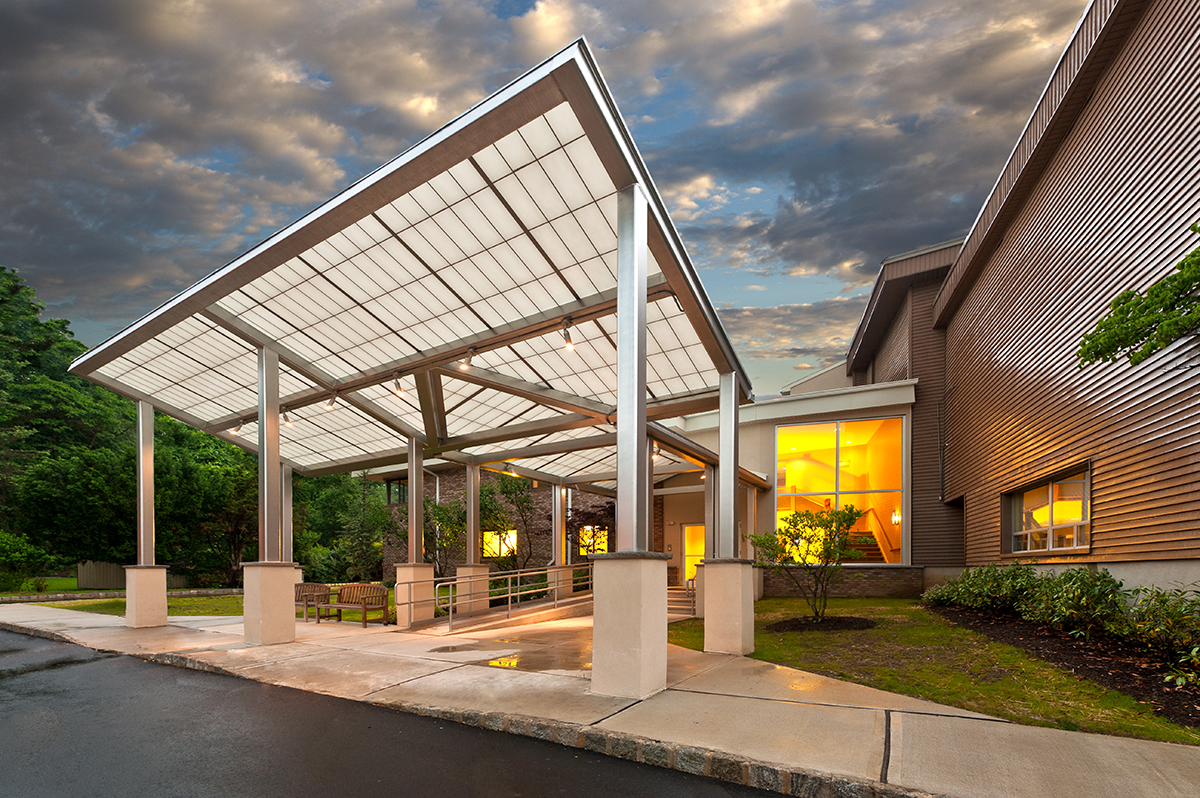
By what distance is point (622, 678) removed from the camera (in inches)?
264

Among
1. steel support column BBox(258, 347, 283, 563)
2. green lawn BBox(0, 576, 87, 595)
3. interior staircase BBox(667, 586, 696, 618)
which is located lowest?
A: green lawn BBox(0, 576, 87, 595)

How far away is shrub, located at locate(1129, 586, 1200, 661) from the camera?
661 cm

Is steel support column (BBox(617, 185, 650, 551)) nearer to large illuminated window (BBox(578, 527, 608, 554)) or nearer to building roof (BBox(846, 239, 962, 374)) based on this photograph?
building roof (BBox(846, 239, 962, 374))

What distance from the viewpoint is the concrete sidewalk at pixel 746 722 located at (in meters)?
4.29

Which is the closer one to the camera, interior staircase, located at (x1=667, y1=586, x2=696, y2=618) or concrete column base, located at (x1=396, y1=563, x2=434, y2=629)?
concrete column base, located at (x1=396, y1=563, x2=434, y2=629)

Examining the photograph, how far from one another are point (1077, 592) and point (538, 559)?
19076mm

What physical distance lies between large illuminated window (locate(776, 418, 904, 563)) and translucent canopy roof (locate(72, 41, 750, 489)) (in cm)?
786

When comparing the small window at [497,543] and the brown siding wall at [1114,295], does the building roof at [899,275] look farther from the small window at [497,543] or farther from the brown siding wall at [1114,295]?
the small window at [497,543]

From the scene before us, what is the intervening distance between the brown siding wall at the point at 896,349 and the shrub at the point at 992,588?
814cm

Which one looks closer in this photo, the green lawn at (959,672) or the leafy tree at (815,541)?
the green lawn at (959,672)

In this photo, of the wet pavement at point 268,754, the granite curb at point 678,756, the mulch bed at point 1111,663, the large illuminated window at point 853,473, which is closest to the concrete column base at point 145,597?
the wet pavement at point 268,754

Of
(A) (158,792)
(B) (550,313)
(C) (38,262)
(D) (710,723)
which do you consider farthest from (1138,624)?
(C) (38,262)

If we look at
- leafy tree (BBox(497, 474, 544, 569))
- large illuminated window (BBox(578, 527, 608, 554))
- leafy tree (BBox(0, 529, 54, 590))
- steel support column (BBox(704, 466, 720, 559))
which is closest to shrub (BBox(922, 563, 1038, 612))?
steel support column (BBox(704, 466, 720, 559))

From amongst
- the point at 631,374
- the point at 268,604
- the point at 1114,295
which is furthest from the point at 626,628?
the point at 1114,295
